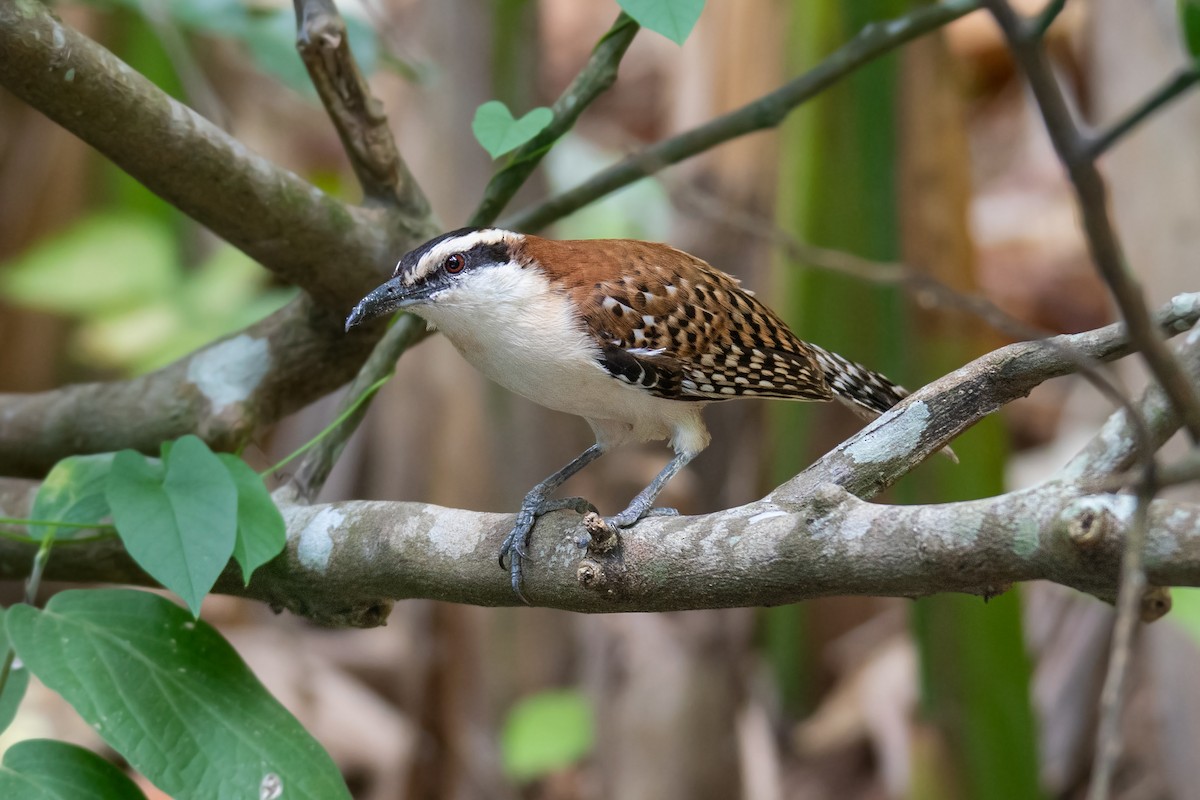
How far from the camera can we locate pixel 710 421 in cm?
420

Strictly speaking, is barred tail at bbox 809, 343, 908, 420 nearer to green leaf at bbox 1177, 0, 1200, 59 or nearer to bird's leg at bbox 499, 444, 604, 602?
bird's leg at bbox 499, 444, 604, 602

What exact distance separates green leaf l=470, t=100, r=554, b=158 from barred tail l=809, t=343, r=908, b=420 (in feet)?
2.86

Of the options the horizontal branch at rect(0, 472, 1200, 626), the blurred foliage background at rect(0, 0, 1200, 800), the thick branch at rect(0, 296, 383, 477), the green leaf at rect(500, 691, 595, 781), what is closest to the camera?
the horizontal branch at rect(0, 472, 1200, 626)

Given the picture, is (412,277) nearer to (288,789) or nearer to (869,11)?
(288,789)

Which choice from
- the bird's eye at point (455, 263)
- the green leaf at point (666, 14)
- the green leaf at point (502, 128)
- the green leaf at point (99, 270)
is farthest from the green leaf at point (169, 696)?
the green leaf at point (99, 270)

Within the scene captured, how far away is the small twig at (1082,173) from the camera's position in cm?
86

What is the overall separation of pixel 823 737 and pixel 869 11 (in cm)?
263

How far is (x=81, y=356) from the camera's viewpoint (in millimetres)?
5031

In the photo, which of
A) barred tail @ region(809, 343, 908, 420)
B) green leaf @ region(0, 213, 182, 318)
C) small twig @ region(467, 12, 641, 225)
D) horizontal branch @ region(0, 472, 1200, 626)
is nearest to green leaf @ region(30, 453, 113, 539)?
horizontal branch @ region(0, 472, 1200, 626)

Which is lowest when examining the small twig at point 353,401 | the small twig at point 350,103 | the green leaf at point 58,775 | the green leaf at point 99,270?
the green leaf at point 58,775

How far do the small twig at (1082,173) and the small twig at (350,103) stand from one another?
137 centimetres

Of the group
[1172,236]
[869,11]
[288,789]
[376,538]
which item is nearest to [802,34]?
[869,11]

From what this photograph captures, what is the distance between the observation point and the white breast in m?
2.04

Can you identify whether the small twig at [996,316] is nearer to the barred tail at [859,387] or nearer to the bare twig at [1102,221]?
the bare twig at [1102,221]
